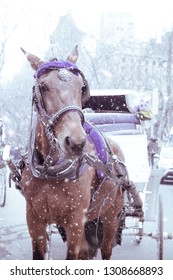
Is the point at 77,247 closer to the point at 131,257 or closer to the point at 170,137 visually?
the point at 131,257

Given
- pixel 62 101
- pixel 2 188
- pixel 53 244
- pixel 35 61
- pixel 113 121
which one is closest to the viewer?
pixel 62 101

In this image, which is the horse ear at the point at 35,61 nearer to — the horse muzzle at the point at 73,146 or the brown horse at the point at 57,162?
the brown horse at the point at 57,162

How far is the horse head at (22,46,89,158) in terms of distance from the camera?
3.34 m

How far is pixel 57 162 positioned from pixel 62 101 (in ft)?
2.07

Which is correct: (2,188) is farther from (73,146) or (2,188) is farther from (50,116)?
(73,146)

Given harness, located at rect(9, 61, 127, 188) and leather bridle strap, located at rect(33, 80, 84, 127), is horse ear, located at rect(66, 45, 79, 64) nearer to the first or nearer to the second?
harness, located at rect(9, 61, 127, 188)

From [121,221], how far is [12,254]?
1.84 m

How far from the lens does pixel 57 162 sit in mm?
3994

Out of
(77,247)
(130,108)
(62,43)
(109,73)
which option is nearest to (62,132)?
(77,247)

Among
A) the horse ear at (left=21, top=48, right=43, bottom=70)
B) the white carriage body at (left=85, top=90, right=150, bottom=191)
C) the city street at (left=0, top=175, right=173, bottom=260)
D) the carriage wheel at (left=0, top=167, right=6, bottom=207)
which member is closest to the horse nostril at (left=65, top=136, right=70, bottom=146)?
the horse ear at (left=21, top=48, right=43, bottom=70)

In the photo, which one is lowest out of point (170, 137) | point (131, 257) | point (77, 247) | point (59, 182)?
point (170, 137)

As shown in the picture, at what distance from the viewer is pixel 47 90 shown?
3.65 metres

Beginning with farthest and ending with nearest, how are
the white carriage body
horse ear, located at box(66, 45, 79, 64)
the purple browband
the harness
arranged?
the white carriage body → horse ear, located at box(66, 45, 79, 64) → the purple browband → the harness

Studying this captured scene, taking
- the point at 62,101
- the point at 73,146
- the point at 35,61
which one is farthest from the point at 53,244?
the point at 73,146
